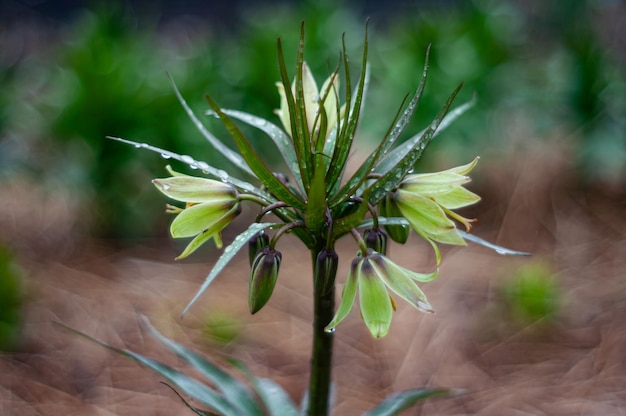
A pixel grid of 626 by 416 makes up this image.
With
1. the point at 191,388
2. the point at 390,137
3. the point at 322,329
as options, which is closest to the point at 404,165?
the point at 390,137

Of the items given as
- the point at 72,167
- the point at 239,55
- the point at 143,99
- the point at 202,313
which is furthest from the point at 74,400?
the point at 239,55

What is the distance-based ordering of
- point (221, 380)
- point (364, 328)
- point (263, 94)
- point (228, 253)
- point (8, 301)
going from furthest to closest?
point (263, 94) → point (364, 328) → point (8, 301) → point (221, 380) → point (228, 253)

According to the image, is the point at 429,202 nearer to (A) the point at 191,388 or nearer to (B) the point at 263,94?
(A) the point at 191,388

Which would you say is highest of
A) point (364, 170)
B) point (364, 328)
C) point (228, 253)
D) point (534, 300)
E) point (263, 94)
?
point (263, 94)

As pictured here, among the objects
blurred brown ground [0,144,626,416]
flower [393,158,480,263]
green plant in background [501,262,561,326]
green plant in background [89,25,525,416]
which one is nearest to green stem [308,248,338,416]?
green plant in background [89,25,525,416]

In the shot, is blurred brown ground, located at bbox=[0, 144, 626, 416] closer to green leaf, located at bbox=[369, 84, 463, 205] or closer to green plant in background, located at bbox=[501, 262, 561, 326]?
green plant in background, located at bbox=[501, 262, 561, 326]
